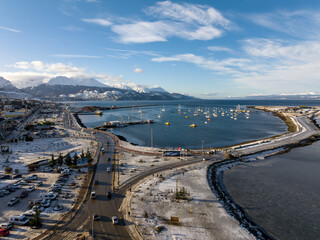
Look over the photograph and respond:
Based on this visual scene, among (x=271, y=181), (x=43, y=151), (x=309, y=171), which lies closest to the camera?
(x=271, y=181)

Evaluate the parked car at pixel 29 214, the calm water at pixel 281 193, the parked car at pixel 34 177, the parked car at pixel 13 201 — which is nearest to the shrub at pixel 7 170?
the parked car at pixel 34 177

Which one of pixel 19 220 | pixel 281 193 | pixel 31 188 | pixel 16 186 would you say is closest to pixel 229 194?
pixel 281 193

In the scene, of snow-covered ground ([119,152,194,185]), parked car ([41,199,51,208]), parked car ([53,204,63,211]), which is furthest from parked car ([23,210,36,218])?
snow-covered ground ([119,152,194,185])

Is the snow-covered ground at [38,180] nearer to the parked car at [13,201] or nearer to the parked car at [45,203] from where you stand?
the parked car at [13,201]

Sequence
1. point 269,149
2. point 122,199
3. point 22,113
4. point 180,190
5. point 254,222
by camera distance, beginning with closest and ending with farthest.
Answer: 1. point 254,222
2. point 122,199
3. point 180,190
4. point 269,149
5. point 22,113

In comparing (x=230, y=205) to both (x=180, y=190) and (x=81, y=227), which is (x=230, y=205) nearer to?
(x=180, y=190)

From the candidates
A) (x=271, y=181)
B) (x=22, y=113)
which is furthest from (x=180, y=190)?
(x=22, y=113)
